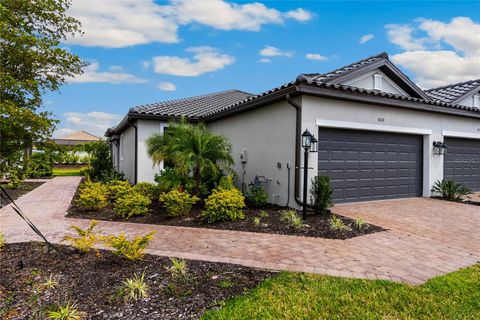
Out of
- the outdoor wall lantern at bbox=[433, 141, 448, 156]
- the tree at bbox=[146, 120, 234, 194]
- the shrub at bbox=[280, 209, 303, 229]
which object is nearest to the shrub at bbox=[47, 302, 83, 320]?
the shrub at bbox=[280, 209, 303, 229]

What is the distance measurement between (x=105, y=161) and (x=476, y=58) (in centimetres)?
1844

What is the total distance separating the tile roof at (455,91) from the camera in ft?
42.5

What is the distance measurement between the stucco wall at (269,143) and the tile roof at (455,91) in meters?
8.24

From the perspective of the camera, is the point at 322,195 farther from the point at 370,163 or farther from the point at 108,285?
the point at 108,285

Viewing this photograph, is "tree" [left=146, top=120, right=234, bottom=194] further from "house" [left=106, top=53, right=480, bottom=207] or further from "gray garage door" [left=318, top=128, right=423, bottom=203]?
"gray garage door" [left=318, top=128, right=423, bottom=203]

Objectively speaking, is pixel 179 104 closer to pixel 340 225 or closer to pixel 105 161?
pixel 105 161

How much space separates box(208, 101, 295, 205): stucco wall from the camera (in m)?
8.36

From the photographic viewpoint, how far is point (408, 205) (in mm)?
9047

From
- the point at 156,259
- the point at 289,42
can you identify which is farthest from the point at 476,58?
the point at 156,259

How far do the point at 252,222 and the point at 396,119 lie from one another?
20.5ft

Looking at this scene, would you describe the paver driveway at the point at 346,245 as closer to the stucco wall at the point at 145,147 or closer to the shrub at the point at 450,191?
the shrub at the point at 450,191

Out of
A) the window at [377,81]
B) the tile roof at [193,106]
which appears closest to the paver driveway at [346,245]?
the window at [377,81]

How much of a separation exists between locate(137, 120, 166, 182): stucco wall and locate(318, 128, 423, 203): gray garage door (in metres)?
6.60

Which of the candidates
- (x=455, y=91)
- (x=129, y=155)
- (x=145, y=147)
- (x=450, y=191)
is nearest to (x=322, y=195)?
(x=450, y=191)
